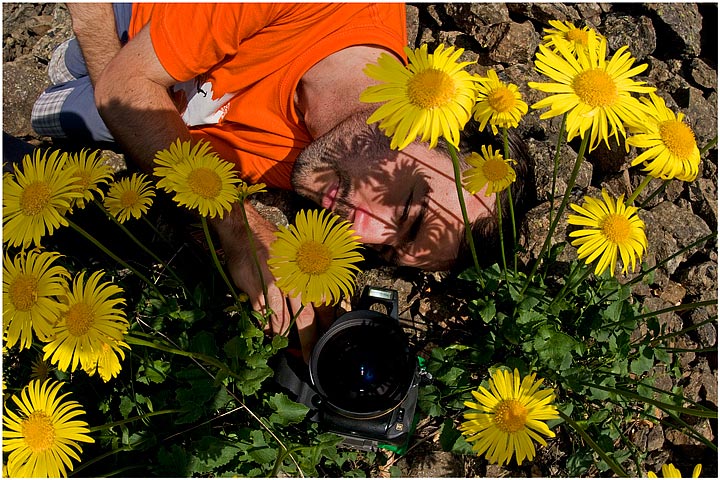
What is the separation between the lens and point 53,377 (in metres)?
1.49

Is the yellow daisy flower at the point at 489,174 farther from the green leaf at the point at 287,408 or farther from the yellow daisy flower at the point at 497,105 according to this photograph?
the green leaf at the point at 287,408

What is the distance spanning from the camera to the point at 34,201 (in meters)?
1.07

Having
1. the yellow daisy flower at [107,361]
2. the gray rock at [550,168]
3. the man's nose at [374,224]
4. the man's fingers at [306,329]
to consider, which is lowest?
the yellow daisy flower at [107,361]

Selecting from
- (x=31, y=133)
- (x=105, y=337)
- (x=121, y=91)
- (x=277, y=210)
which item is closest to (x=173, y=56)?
(x=121, y=91)

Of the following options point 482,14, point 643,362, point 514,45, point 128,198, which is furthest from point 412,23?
point 643,362

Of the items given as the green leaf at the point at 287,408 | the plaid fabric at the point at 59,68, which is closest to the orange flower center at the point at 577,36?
the green leaf at the point at 287,408

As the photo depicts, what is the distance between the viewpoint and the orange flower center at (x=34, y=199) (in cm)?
106

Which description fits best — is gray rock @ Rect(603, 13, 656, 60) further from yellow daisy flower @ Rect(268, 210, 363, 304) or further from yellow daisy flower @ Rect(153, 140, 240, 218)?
yellow daisy flower @ Rect(153, 140, 240, 218)

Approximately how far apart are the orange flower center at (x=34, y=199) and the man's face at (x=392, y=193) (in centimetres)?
78

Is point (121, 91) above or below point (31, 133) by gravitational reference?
below

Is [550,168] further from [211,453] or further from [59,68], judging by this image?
[59,68]

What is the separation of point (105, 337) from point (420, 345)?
1235 millimetres

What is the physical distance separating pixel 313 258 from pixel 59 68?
6.48ft

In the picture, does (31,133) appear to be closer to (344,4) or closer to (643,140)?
(344,4)
